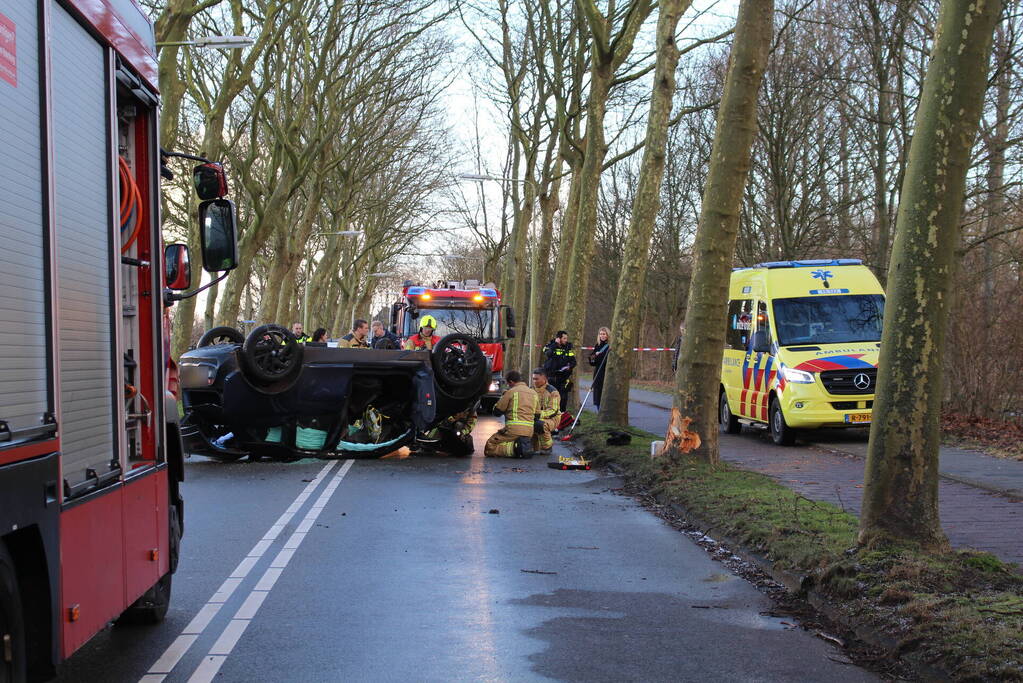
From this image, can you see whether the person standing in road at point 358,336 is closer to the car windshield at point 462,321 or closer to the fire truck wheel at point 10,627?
the car windshield at point 462,321

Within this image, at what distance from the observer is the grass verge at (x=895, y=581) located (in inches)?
224

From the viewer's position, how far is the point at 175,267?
6.56 m

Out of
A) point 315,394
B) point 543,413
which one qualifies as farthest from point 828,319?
point 315,394

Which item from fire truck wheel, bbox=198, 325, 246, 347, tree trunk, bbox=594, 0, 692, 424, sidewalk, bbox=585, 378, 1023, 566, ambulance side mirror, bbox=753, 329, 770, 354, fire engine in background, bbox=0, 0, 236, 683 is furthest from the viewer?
ambulance side mirror, bbox=753, 329, 770, 354

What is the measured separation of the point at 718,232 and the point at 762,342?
572cm

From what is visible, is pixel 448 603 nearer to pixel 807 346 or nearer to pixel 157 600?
pixel 157 600

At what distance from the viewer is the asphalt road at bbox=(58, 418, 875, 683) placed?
5.92 meters

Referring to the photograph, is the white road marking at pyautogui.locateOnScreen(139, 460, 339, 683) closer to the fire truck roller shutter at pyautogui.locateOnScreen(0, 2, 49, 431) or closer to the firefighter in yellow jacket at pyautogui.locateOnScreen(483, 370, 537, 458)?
the fire truck roller shutter at pyautogui.locateOnScreen(0, 2, 49, 431)

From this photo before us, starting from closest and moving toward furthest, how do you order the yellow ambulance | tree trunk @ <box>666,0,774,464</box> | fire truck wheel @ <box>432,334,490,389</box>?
1. tree trunk @ <box>666,0,774,464</box>
2. fire truck wheel @ <box>432,334,490,389</box>
3. the yellow ambulance

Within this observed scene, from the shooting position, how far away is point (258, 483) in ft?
45.5

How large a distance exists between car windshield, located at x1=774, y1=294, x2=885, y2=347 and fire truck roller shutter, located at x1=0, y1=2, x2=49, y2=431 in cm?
1546

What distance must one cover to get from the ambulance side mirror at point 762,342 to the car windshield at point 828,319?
0.87 ft

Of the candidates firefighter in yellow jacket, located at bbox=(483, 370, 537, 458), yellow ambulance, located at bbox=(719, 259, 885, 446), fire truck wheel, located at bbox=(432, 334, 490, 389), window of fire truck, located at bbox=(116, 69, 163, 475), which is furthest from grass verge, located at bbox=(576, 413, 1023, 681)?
yellow ambulance, located at bbox=(719, 259, 885, 446)

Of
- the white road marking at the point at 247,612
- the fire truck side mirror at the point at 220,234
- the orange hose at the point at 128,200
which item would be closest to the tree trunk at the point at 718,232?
the white road marking at the point at 247,612
